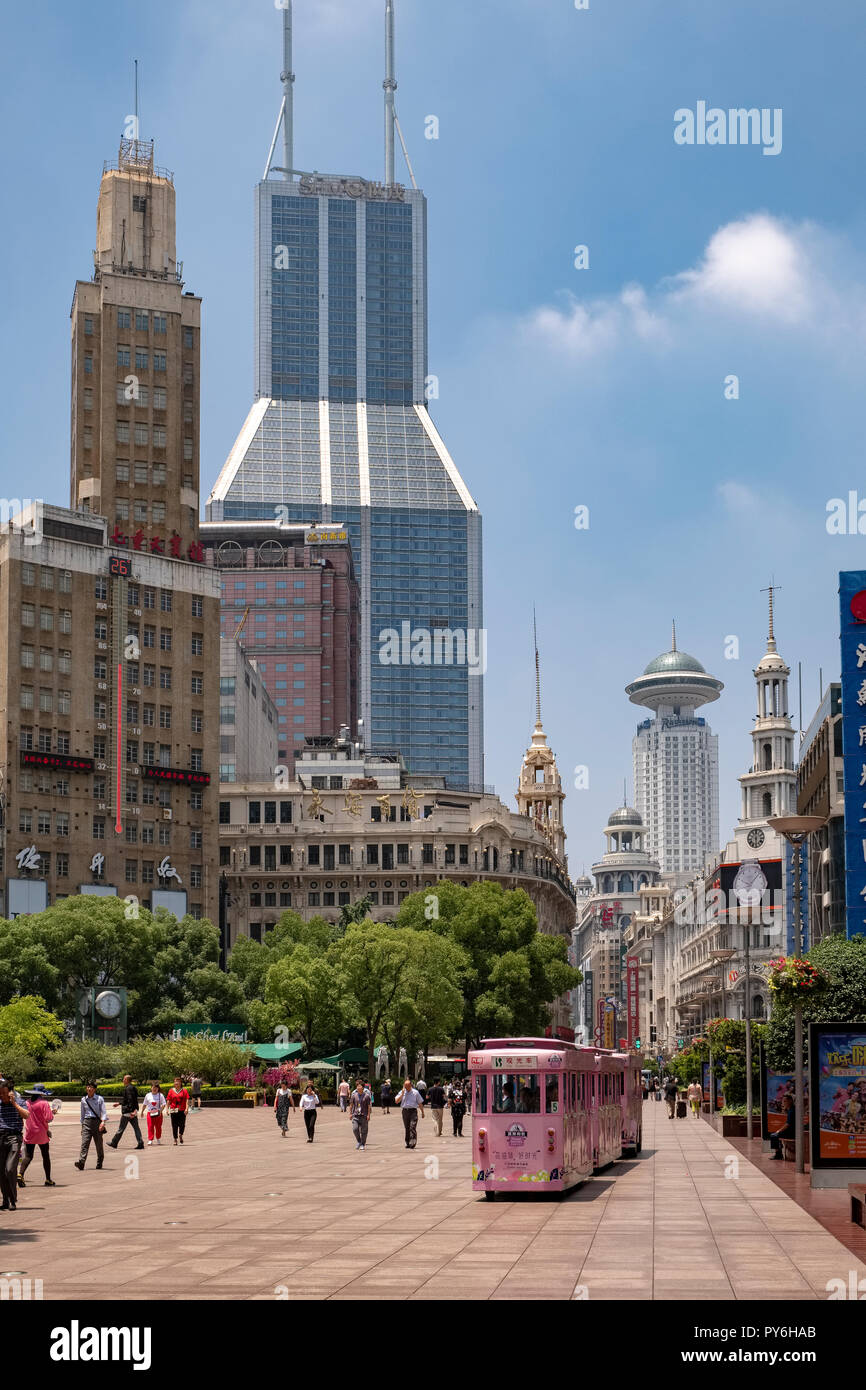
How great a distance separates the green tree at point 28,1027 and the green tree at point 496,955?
106 feet

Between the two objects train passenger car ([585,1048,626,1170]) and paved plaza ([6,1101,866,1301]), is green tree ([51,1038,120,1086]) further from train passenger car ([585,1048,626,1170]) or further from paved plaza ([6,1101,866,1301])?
train passenger car ([585,1048,626,1170])

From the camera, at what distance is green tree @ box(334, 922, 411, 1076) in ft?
306

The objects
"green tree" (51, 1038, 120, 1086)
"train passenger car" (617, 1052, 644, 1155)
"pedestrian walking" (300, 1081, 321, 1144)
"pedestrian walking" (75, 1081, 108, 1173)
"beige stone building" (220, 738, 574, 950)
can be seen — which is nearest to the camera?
"pedestrian walking" (75, 1081, 108, 1173)

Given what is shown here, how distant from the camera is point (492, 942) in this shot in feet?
380

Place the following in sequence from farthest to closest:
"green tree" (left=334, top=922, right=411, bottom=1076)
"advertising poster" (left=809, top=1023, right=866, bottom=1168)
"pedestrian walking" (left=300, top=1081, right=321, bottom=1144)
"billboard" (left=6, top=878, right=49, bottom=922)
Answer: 1. "billboard" (left=6, top=878, right=49, bottom=922)
2. "green tree" (left=334, top=922, right=411, bottom=1076)
3. "pedestrian walking" (left=300, top=1081, right=321, bottom=1144)
4. "advertising poster" (left=809, top=1023, right=866, bottom=1168)

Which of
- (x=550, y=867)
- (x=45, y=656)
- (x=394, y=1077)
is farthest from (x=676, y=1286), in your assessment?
(x=550, y=867)

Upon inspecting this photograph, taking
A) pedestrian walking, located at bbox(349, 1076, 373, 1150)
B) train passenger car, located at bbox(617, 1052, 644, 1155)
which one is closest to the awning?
pedestrian walking, located at bbox(349, 1076, 373, 1150)

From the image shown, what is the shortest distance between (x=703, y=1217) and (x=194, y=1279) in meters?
11.6

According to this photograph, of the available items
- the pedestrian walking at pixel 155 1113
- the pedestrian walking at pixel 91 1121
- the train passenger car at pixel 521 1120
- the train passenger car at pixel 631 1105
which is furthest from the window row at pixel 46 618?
the train passenger car at pixel 521 1120

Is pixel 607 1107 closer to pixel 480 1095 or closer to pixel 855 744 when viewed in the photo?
pixel 480 1095

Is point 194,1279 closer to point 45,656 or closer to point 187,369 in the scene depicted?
point 45,656

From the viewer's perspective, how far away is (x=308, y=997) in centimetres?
9269

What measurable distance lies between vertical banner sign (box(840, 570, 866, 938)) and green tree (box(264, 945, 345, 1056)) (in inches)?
1138

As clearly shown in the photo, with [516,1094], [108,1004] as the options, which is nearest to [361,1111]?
[516,1094]
